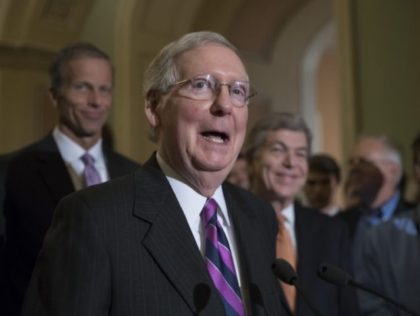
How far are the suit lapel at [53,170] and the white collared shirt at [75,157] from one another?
3 centimetres

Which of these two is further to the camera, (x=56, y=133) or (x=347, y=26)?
(x=347, y=26)

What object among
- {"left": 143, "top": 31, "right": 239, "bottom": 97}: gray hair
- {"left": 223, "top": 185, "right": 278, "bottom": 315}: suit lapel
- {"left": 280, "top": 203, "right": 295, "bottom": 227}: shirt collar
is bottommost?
{"left": 280, "top": 203, "right": 295, "bottom": 227}: shirt collar

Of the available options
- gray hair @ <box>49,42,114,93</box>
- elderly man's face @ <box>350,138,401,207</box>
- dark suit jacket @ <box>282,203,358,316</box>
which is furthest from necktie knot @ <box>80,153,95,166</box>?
elderly man's face @ <box>350,138,401,207</box>

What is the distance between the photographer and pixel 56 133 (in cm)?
227

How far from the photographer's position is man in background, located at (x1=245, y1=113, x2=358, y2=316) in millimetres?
2301

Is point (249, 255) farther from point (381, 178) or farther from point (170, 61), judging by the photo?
point (381, 178)

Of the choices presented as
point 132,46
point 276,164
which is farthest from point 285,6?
point 276,164

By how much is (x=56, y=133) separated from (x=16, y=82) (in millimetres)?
5895

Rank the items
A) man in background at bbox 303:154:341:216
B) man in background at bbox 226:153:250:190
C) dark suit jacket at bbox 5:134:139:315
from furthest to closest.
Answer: man in background at bbox 303:154:341:216 → man in background at bbox 226:153:250:190 → dark suit jacket at bbox 5:134:139:315

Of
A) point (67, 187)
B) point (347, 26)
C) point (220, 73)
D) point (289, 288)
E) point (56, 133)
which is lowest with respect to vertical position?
point (289, 288)

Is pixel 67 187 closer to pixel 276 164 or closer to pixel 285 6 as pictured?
pixel 276 164

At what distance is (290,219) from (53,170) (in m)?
0.89

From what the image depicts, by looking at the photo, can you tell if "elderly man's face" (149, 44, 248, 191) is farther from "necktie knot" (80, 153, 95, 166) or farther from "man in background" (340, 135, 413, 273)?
"man in background" (340, 135, 413, 273)

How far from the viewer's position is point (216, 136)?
4.77 ft
